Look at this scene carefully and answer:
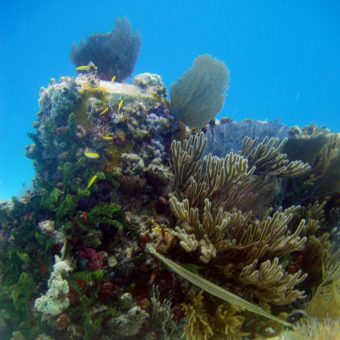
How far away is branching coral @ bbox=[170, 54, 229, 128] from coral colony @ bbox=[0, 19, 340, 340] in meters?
0.53

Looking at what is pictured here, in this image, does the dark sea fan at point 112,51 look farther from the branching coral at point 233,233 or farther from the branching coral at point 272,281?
the branching coral at point 272,281

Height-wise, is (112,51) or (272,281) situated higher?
(112,51)

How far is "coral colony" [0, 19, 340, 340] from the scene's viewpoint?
3.38 meters

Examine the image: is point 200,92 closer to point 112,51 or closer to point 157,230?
point 157,230

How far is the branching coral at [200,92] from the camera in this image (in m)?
6.06

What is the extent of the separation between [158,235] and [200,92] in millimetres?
3344

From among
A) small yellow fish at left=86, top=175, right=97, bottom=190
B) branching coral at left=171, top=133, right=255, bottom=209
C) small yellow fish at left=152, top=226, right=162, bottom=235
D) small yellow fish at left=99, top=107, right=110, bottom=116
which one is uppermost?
small yellow fish at left=99, top=107, right=110, bottom=116

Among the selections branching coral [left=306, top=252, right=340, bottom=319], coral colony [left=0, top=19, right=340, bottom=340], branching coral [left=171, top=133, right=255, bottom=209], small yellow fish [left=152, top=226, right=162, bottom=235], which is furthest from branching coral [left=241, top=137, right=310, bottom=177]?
small yellow fish [left=152, top=226, right=162, bottom=235]

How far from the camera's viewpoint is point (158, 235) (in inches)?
153

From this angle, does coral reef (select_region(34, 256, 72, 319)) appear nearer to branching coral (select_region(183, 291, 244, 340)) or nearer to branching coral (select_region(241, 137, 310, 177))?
branching coral (select_region(183, 291, 244, 340))

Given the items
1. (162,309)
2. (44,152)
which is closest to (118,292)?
(162,309)

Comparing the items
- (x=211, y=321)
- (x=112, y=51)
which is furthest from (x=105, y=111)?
(x=112, y=51)

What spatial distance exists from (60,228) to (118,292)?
1051 mm

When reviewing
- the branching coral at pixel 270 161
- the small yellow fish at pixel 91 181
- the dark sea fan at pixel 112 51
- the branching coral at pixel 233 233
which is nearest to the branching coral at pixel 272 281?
the branching coral at pixel 233 233
